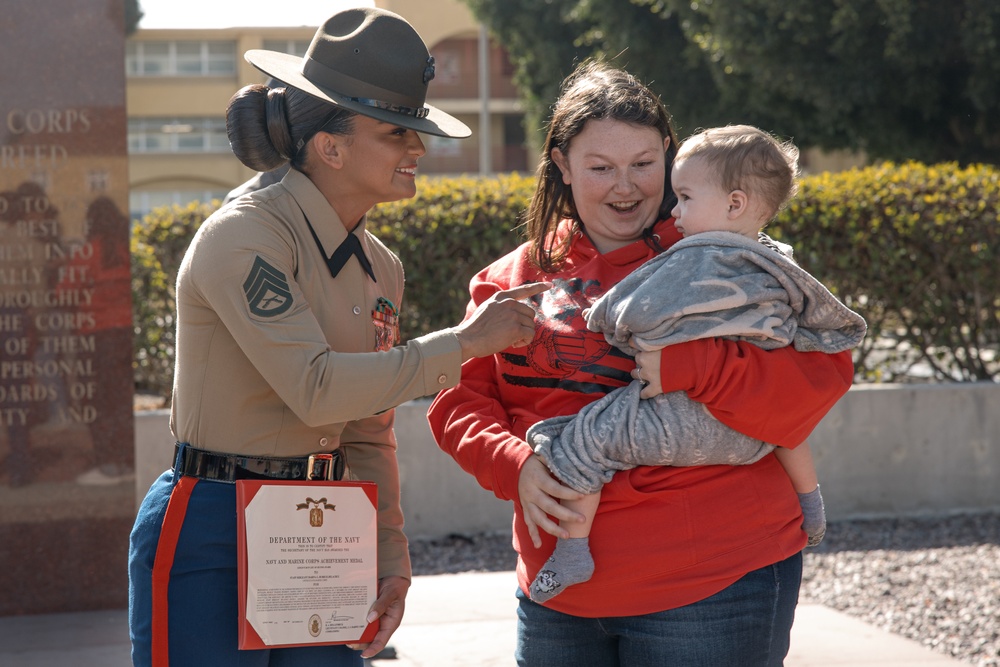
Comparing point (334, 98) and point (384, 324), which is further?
point (384, 324)

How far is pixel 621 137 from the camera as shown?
2367mm

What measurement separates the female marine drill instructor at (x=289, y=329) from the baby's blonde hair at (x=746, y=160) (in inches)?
17.0

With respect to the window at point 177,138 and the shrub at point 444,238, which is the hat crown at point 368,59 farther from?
the window at point 177,138

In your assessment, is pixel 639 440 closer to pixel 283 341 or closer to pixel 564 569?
pixel 564 569

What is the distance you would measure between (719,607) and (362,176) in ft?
3.78

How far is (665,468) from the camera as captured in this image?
2.16 metres

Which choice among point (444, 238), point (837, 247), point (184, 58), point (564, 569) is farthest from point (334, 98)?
point (184, 58)

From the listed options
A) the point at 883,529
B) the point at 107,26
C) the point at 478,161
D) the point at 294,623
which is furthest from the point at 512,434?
the point at 478,161

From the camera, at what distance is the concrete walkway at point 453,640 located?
408 cm

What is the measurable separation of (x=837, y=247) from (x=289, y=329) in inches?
204

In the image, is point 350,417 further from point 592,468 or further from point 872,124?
point 872,124

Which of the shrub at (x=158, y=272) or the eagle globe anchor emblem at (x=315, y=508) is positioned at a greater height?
the shrub at (x=158, y=272)

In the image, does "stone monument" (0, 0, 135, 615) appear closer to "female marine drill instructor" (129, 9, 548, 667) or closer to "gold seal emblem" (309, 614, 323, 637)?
"female marine drill instructor" (129, 9, 548, 667)

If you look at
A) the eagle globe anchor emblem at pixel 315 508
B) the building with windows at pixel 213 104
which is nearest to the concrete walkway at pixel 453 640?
the eagle globe anchor emblem at pixel 315 508
